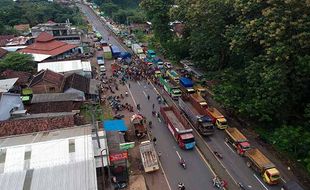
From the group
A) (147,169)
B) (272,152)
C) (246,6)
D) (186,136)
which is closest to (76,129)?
(147,169)

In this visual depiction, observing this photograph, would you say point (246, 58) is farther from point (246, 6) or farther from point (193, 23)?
point (193, 23)

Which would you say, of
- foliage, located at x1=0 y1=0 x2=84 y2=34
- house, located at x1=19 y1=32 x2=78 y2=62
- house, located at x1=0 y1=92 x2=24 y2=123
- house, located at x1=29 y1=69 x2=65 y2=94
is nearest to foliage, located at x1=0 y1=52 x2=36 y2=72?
house, located at x1=19 y1=32 x2=78 y2=62

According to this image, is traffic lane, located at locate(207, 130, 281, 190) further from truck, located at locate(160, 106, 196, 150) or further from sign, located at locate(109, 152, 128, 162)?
sign, located at locate(109, 152, 128, 162)

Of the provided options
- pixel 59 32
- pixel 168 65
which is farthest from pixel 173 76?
pixel 59 32

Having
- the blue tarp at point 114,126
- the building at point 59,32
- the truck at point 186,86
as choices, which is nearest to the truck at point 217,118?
the truck at point 186,86

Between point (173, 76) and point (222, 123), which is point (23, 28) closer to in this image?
point (173, 76)
